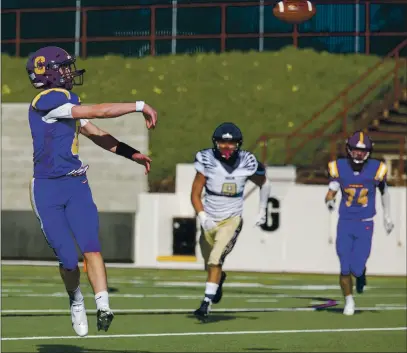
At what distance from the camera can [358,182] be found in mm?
13398

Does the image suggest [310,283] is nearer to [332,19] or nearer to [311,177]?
[311,177]

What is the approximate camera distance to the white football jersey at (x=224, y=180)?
410 inches

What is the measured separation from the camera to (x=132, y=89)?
31.8 meters

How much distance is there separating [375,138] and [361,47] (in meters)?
6.23

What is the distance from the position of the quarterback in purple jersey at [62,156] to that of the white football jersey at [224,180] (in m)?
5.59

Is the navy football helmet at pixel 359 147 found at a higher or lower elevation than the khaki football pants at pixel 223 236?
higher

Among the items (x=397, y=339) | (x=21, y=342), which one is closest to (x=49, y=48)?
(x=21, y=342)

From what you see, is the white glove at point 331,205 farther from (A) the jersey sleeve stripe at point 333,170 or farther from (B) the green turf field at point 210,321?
(B) the green turf field at point 210,321

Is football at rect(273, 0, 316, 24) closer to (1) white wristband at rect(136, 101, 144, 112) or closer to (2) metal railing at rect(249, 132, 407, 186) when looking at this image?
(1) white wristband at rect(136, 101, 144, 112)

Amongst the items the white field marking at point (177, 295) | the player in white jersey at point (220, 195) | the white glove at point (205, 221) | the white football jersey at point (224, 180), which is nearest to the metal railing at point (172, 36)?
the white field marking at point (177, 295)

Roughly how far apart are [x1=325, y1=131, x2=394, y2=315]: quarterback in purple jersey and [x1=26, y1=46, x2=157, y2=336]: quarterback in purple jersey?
8.27 metres

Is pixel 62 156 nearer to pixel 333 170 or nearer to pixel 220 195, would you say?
pixel 220 195

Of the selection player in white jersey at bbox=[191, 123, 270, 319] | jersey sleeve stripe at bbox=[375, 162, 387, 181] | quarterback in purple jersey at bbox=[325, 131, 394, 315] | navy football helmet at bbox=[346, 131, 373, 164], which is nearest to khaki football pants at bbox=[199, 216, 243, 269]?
player in white jersey at bbox=[191, 123, 270, 319]

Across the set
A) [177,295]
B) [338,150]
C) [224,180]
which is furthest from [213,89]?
[224,180]
